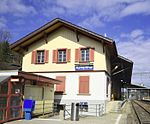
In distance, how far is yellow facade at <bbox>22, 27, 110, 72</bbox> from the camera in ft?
78.3

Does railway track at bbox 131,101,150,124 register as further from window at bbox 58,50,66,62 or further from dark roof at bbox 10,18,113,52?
window at bbox 58,50,66,62

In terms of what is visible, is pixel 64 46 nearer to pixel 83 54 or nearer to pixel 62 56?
pixel 62 56

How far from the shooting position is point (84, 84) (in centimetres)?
2373

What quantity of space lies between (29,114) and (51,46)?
34.8 feet

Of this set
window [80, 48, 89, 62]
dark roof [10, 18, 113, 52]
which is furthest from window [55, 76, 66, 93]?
dark roof [10, 18, 113, 52]

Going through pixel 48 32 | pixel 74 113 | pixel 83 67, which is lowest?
pixel 74 113

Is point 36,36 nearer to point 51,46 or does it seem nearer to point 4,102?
point 51,46

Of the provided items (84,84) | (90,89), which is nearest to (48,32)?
(84,84)

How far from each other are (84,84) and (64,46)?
13.2ft

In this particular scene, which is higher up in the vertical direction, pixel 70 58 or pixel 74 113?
pixel 70 58

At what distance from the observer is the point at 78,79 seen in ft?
78.9

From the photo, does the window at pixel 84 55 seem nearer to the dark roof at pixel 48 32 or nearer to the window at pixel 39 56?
the dark roof at pixel 48 32

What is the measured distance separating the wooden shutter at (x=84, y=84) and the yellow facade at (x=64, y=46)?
47.5 inches

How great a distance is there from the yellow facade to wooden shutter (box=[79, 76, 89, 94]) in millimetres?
1206
